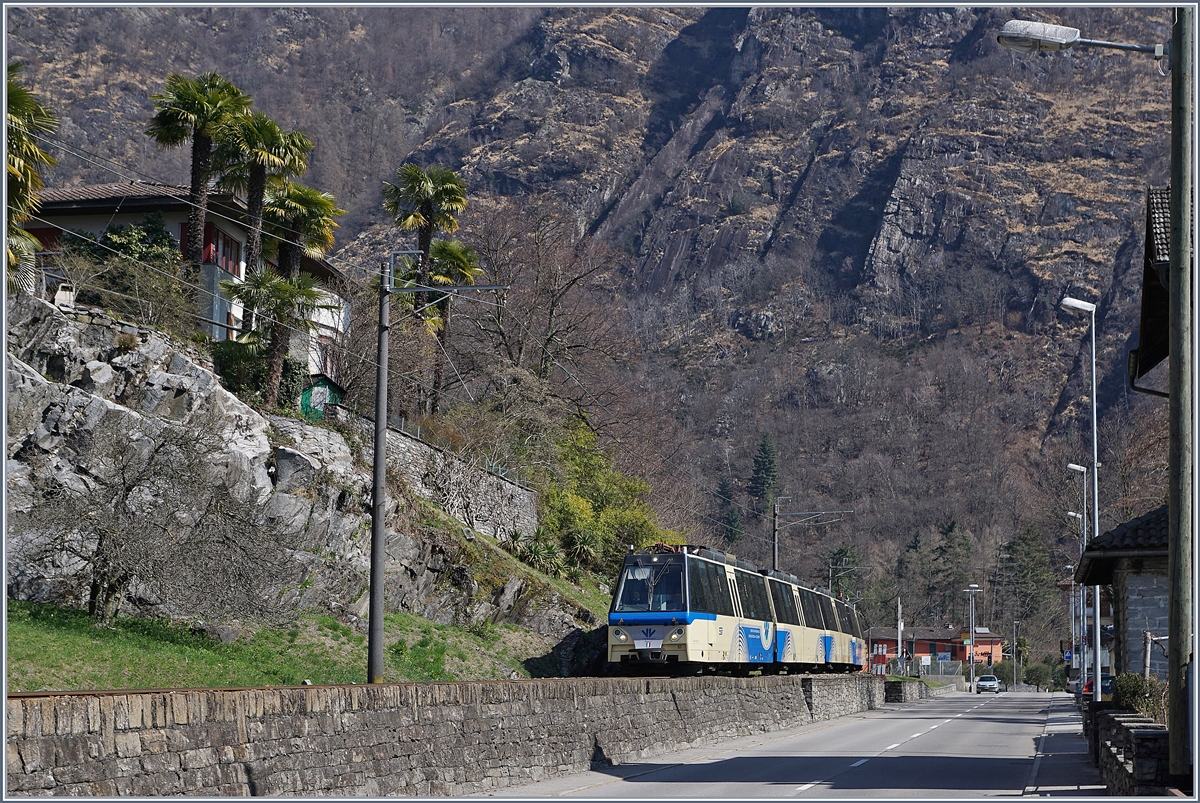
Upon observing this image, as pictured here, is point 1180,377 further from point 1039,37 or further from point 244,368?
point 244,368

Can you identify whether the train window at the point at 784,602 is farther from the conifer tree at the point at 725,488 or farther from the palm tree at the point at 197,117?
the conifer tree at the point at 725,488

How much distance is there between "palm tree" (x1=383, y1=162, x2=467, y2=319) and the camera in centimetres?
4612

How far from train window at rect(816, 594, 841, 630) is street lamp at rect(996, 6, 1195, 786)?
33.7m

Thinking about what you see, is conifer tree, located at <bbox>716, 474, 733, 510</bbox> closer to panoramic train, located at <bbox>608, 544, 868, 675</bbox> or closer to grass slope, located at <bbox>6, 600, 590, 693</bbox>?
panoramic train, located at <bbox>608, 544, 868, 675</bbox>

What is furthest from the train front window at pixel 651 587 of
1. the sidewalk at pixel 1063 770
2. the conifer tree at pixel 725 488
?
the conifer tree at pixel 725 488

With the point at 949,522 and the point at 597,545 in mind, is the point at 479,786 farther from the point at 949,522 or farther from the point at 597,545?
the point at 949,522

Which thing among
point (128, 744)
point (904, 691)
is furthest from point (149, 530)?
point (904, 691)

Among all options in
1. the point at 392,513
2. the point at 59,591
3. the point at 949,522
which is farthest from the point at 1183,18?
the point at 949,522

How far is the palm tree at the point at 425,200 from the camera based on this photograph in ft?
151

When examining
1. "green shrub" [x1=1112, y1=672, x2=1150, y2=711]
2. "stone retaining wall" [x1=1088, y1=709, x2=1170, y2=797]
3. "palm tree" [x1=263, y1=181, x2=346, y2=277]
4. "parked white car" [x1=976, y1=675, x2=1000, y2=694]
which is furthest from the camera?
"parked white car" [x1=976, y1=675, x2=1000, y2=694]

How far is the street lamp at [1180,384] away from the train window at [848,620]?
38801 mm

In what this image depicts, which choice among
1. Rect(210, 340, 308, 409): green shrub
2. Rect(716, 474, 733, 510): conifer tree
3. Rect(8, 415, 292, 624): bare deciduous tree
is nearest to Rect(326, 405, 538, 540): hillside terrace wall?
Rect(210, 340, 308, 409): green shrub

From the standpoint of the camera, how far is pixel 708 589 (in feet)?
99.9

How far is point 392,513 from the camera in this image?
113 feet
